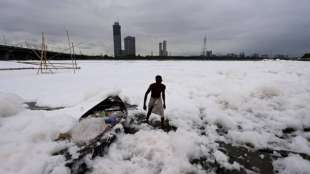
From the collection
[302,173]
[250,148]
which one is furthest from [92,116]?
[302,173]

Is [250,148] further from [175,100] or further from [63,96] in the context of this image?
[63,96]

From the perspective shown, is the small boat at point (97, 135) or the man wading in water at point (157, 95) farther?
the man wading in water at point (157, 95)

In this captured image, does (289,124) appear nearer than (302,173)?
No

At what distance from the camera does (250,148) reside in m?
5.38

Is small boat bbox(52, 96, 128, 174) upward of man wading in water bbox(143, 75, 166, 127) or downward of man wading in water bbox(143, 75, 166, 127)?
downward

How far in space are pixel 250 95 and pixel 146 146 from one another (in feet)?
25.8

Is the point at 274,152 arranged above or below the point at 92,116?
below

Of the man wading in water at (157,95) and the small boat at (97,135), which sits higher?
the man wading in water at (157,95)

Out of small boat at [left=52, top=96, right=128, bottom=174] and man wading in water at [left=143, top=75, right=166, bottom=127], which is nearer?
small boat at [left=52, top=96, right=128, bottom=174]

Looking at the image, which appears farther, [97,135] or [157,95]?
[157,95]

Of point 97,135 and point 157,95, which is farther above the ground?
point 157,95

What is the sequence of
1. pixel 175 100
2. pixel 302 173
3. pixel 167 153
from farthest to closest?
pixel 175 100 < pixel 167 153 < pixel 302 173

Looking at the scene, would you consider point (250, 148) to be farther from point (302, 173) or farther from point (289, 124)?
point (289, 124)

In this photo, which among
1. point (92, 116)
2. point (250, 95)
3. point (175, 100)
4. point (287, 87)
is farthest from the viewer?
point (287, 87)
